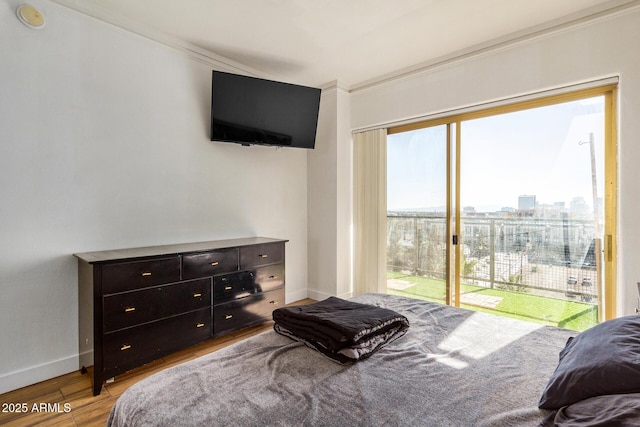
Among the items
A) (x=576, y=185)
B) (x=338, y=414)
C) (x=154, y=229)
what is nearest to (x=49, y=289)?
(x=154, y=229)

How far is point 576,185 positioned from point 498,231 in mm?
716

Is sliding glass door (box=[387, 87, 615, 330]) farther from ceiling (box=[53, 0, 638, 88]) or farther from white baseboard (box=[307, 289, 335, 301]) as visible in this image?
white baseboard (box=[307, 289, 335, 301])

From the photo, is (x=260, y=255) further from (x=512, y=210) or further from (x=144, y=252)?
(x=512, y=210)

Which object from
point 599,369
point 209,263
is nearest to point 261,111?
point 209,263

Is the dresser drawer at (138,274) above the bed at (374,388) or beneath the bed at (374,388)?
above

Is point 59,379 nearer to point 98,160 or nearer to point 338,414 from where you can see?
point 98,160

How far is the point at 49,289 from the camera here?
2.31m

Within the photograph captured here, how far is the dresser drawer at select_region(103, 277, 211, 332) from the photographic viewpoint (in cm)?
218

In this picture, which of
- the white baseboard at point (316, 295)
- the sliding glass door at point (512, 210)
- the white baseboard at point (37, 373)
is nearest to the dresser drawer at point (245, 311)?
the white baseboard at point (316, 295)

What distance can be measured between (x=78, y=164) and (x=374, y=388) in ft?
8.52

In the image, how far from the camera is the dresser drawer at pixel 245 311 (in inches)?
110

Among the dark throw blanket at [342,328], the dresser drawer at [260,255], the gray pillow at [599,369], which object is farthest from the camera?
the dresser drawer at [260,255]

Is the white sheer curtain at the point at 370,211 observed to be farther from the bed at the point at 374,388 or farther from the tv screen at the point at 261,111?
the bed at the point at 374,388

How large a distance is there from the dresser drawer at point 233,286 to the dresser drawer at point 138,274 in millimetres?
373
